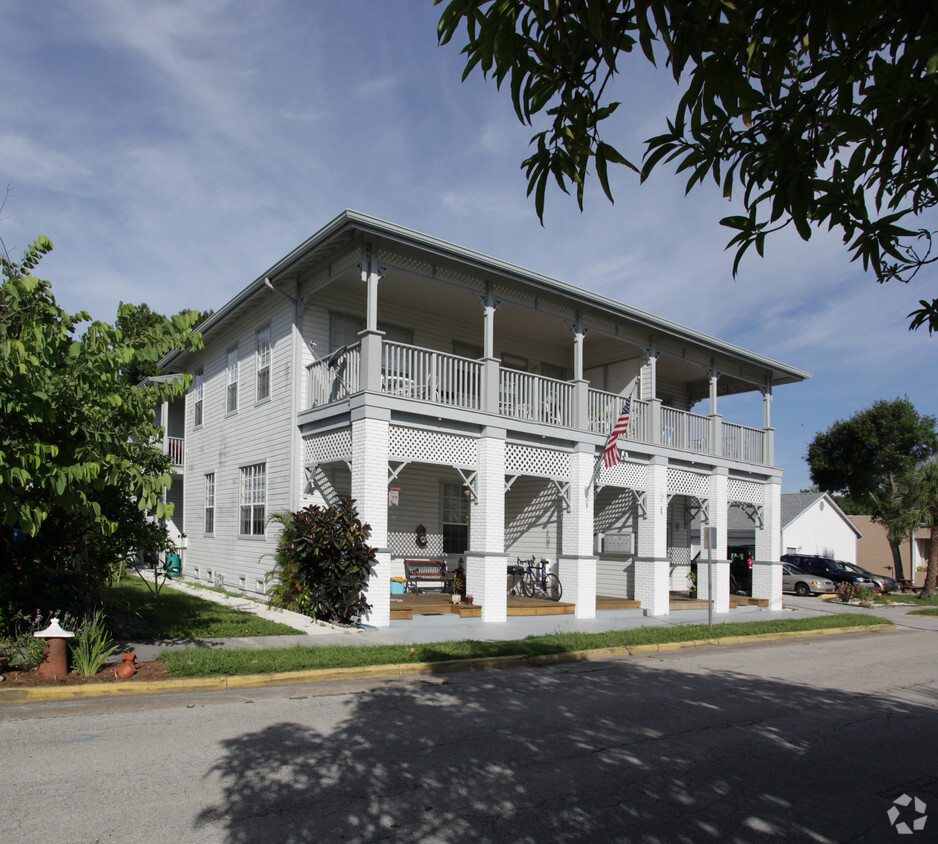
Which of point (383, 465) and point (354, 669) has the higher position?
point (383, 465)

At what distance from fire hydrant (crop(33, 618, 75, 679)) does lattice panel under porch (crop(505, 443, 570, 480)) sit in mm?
9513

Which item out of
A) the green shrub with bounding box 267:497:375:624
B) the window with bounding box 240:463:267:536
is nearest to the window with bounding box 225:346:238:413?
the window with bounding box 240:463:267:536

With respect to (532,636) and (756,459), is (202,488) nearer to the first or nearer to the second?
(532,636)

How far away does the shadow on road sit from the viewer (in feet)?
15.9

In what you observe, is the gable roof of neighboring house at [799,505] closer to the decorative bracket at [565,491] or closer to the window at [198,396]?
the decorative bracket at [565,491]

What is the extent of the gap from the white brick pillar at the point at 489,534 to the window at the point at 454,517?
136 inches

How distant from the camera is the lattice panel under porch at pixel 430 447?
48.4 ft

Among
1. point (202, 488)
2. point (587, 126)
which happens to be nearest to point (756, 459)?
point (202, 488)

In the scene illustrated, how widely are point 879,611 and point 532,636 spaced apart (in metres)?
17.4

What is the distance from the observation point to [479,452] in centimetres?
1603

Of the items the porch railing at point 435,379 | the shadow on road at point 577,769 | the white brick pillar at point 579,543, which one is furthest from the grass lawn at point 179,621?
the white brick pillar at point 579,543

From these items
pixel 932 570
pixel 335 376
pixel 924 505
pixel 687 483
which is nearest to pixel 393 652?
pixel 335 376

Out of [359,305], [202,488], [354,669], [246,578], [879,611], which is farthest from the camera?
[879,611]

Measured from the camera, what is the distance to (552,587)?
1883cm
